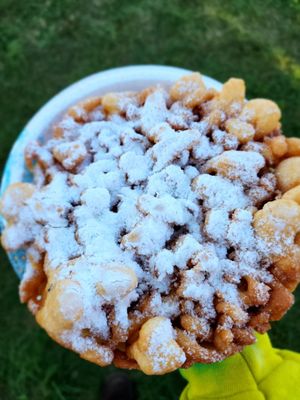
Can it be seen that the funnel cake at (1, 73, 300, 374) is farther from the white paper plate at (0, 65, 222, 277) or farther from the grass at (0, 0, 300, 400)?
the grass at (0, 0, 300, 400)

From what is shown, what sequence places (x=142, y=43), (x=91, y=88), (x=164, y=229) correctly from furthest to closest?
(x=142, y=43)
(x=91, y=88)
(x=164, y=229)

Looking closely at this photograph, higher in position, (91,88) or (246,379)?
(91,88)

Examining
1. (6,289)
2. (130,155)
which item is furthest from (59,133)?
(6,289)

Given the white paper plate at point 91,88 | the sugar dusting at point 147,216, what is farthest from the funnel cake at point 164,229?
the white paper plate at point 91,88

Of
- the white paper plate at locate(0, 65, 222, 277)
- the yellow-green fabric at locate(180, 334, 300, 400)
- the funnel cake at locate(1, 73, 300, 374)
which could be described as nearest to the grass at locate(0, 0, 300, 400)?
the white paper plate at locate(0, 65, 222, 277)

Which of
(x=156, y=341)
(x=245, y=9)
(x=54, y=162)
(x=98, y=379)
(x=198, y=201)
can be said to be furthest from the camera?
(x=245, y=9)

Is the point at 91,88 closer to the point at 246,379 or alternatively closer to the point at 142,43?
the point at 142,43

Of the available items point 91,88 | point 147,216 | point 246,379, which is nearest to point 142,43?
point 91,88

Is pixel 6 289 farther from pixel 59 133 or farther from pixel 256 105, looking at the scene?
pixel 256 105
